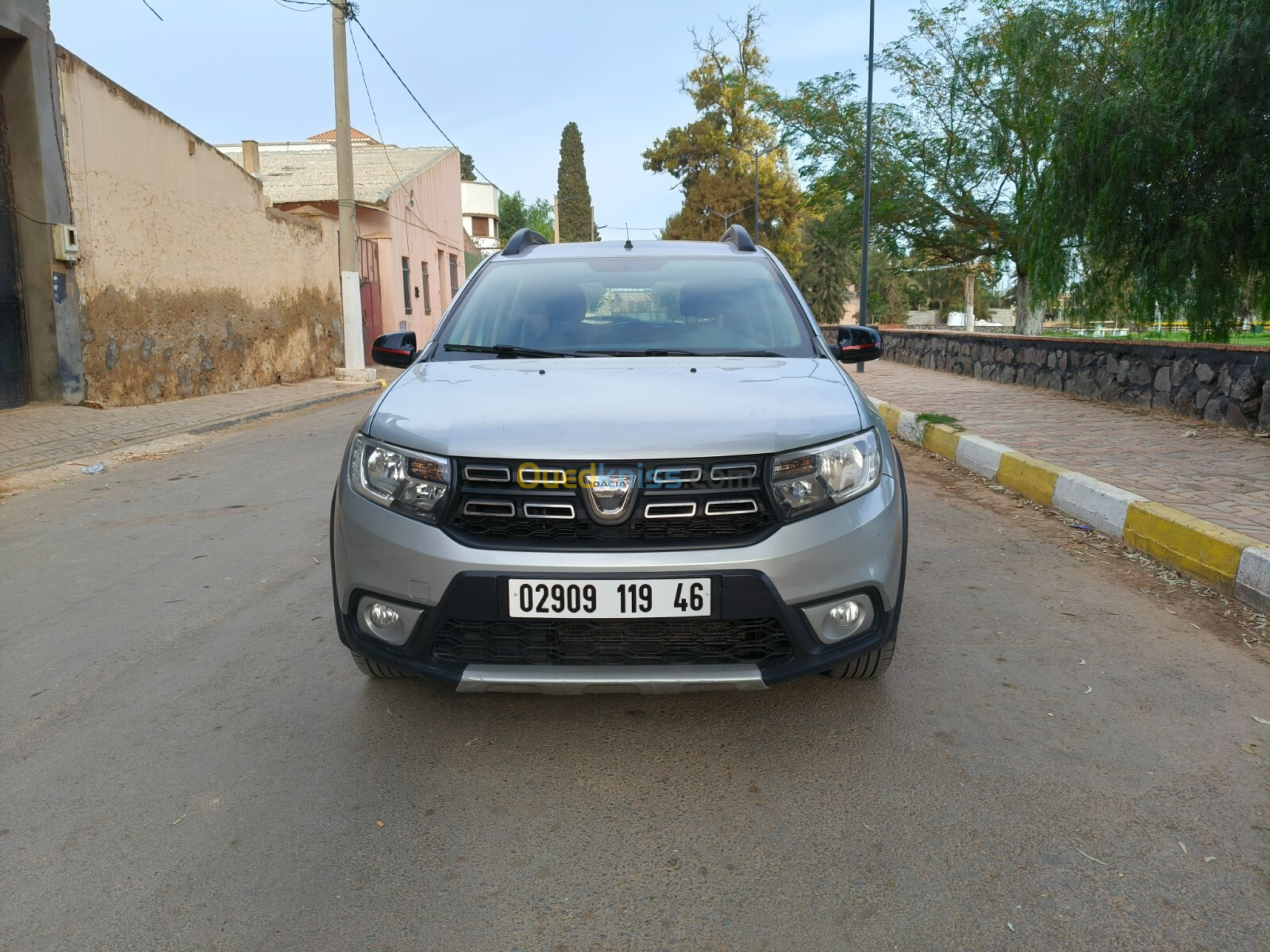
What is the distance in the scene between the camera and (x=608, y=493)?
8.22 ft

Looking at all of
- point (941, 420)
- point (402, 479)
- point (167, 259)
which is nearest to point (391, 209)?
point (167, 259)

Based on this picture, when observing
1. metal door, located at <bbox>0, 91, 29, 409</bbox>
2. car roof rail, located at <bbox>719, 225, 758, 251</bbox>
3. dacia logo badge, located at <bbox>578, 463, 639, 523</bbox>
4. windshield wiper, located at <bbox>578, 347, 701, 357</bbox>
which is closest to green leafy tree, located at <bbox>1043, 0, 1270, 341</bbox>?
car roof rail, located at <bbox>719, 225, 758, 251</bbox>

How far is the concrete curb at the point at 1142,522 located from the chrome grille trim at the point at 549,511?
6.18 ft

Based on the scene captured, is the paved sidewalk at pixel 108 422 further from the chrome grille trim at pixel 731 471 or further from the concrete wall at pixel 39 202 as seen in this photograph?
the chrome grille trim at pixel 731 471

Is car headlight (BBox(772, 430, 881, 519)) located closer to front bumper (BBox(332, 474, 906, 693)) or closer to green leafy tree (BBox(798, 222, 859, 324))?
front bumper (BBox(332, 474, 906, 693))

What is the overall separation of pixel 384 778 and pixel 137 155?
41.2ft

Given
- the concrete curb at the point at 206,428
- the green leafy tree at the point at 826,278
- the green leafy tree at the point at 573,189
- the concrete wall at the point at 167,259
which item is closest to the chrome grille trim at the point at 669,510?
the concrete curb at the point at 206,428

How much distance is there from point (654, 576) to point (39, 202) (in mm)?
11277

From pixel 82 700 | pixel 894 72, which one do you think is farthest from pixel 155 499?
pixel 894 72

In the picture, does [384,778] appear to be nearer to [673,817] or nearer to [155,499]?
[673,817]

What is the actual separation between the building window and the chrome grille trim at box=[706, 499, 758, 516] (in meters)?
27.5

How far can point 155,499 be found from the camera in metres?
6.72

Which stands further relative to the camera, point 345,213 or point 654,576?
point 345,213

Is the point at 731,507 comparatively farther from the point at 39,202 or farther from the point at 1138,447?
the point at 39,202
